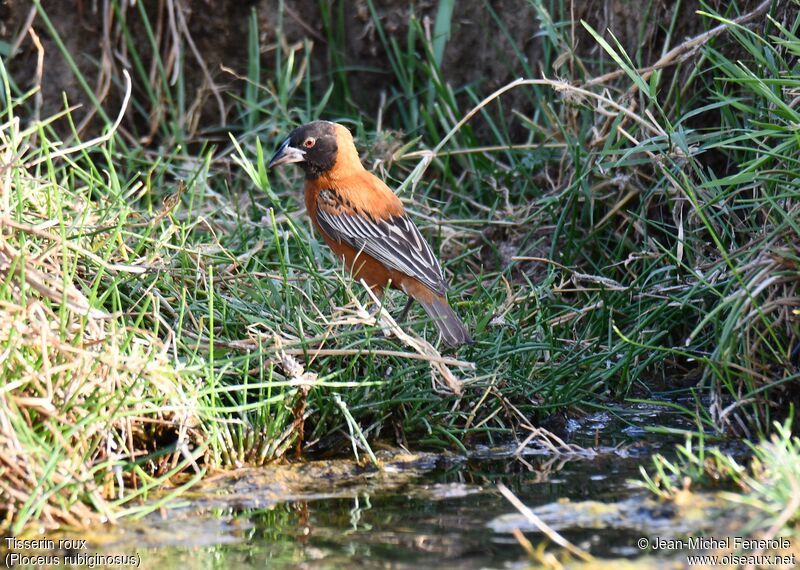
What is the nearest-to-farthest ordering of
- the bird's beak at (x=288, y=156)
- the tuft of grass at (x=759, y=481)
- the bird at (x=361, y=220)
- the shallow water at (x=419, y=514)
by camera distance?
the tuft of grass at (x=759, y=481) → the shallow water at (x=419, y=514) → the bird at (x=361, y=220) → the bird's beak at (x=288, y=156)

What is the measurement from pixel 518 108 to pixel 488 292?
7.16 ft

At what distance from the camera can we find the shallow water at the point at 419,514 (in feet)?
11.0

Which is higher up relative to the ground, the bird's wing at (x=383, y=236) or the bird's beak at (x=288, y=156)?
the bird's beak at (x=288, y=156)

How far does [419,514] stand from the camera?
3.79 meters

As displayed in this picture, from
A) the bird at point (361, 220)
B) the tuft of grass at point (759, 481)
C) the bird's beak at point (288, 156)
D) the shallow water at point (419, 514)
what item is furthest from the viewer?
the bird's beak at point (288, 156)

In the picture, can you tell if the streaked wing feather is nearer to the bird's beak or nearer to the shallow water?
the bird's beak

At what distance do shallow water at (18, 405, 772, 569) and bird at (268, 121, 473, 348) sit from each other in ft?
3.33

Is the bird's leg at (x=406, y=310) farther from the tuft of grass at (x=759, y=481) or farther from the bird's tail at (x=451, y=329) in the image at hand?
the tuft of grass at (x=759, y=481)

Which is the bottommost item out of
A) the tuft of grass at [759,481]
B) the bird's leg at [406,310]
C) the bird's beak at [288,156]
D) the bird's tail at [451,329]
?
the bird's leg at [406,310]

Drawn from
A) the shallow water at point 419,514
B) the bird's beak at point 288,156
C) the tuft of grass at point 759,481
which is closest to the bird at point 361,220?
the bird's beak at point 288,156

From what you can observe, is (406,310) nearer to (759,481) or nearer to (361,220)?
(361,220)

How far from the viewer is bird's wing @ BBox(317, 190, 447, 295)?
5598 millimetres

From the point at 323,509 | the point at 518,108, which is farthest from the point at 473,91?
the point at 323,509

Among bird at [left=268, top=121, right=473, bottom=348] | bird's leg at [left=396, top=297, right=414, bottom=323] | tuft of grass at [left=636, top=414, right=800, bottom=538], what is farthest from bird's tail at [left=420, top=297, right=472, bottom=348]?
tuft of grass at [left=636, top=414, right=800, bottom=538]
